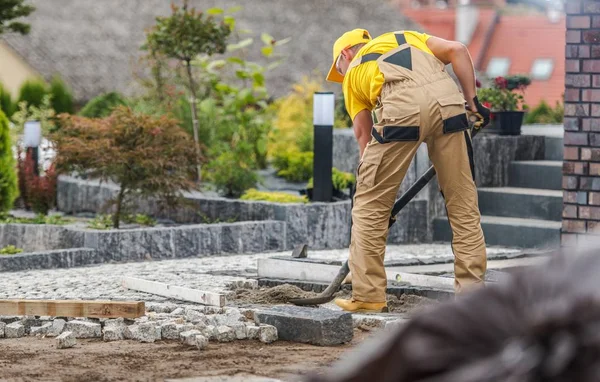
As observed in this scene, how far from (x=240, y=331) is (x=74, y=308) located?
3.20 ft

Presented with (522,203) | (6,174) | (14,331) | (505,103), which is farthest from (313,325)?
(505,103)

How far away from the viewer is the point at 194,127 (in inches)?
565

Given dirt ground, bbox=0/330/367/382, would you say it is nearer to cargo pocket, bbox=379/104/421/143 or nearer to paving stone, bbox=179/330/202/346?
paving stone, bbox=179/330/202/346

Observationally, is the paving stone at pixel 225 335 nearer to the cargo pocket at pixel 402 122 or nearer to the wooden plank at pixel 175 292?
the wooden plank at pixel 175 292

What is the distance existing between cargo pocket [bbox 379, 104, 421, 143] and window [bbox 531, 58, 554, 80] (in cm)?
4315

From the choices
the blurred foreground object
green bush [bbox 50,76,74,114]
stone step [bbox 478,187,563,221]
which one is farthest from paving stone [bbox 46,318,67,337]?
green bush [bbox 50,76,74,114]

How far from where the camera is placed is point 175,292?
7.49 metres

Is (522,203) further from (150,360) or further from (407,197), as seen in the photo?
(150,360)

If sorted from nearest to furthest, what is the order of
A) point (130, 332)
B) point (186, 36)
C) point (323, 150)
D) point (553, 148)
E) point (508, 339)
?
point (508, 339) < point (130, 332) < point (323, 150) < point (553, 148) < point (186, 36)

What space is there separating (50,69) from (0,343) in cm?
2750

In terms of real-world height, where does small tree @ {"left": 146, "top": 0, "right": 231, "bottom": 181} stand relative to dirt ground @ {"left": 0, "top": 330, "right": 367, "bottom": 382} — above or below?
above

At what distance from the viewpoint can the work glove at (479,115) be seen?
726cm

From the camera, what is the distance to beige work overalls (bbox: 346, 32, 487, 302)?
6977 mm

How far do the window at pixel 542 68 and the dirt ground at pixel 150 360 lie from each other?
44.4 m
